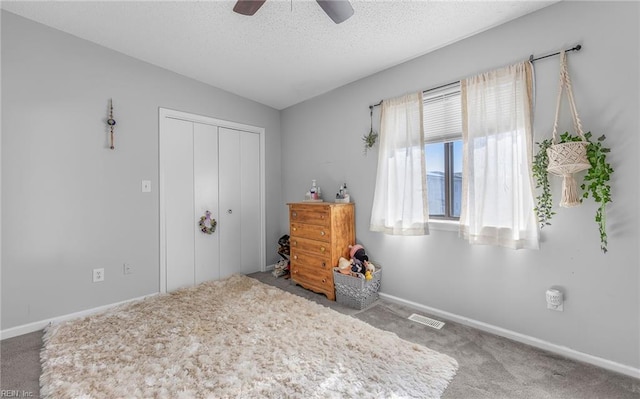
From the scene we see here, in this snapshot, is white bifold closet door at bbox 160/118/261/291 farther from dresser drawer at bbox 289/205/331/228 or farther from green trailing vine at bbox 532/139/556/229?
green trailing vine at bbox 532/139/556/229

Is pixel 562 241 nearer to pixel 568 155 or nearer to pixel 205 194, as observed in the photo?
pixel 568 155

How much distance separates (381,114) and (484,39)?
1.04 m

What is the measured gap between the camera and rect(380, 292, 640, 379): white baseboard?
5.44 ft

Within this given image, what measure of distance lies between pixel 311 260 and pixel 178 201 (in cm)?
169

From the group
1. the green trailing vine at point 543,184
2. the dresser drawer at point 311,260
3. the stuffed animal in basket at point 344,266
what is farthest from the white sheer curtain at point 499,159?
the dresser drawer at point 311,260

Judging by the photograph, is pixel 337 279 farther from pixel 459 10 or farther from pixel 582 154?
pixel 459 10

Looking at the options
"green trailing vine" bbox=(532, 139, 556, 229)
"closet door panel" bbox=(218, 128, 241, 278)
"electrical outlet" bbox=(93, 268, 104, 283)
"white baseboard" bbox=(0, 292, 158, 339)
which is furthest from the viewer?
"closet door panel" bbox=(218, 128, 241, 278)

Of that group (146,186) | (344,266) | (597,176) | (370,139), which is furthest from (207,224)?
(597,176)

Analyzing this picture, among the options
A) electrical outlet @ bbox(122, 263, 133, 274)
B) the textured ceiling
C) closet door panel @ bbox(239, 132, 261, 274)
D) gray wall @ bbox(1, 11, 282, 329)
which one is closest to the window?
the textured ceiling

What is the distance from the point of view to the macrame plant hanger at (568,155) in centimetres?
164

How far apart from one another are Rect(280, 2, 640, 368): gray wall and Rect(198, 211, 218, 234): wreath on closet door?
7.22 feet

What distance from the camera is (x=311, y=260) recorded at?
3.05 m

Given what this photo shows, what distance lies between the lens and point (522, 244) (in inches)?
77.1

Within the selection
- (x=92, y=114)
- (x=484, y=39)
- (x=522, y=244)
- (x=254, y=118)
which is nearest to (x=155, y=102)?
(x=92, y=114)
